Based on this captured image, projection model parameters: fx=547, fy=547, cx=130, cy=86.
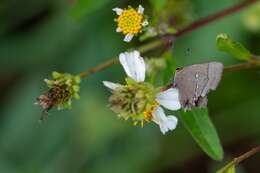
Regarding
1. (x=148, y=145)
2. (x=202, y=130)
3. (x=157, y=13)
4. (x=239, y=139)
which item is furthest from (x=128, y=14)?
(x=239, y=139)

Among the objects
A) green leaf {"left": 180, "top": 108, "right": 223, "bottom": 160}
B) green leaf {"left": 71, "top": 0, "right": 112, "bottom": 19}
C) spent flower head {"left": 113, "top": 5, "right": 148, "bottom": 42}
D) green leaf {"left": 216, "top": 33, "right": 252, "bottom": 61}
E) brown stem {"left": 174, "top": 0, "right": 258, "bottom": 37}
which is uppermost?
green leaf {"left": 71, "top": 0, "right": 112, "bottom": 19}

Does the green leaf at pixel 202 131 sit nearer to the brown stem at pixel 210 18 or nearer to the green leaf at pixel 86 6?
the brown stem at pixel 210 18

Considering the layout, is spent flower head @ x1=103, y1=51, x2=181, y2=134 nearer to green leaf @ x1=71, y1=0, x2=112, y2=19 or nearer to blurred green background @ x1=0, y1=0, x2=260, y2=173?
green leaf @ x1=71, y1=0, x2=112, y2=19

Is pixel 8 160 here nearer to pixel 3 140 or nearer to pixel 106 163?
pixel 3 140

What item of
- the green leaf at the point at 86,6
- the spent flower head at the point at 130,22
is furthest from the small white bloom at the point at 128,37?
the green leaf at the point at 86,6

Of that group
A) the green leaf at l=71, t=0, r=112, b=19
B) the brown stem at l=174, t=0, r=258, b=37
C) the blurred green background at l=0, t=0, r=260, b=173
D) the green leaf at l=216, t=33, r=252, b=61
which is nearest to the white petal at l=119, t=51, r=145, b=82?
the green leaf at l=216, t=33, r=252, b=61

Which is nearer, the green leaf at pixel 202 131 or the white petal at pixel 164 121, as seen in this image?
the white petal at pixel 164 121

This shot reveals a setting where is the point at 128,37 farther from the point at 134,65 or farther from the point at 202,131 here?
the point at 202,131
